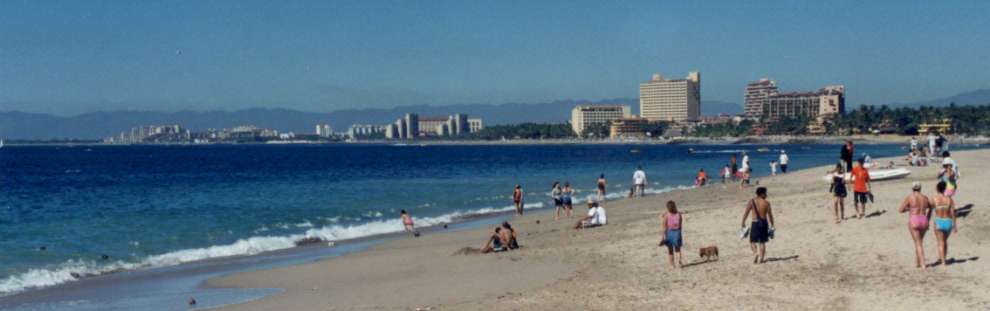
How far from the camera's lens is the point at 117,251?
24156 mm

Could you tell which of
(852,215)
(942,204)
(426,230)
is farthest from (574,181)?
(942,204)

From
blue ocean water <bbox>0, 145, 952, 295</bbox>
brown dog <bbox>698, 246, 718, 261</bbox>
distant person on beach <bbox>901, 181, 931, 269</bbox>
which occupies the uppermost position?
distant person on beach <bbox>901, 181, 931, 269</bbox>

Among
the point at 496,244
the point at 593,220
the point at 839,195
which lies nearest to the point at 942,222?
the point at 839,195

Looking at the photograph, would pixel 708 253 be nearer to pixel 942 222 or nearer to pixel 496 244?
pixel 942 222

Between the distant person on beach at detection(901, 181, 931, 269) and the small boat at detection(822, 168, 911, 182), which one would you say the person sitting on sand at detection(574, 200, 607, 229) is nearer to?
the small boat at detection(822, 168, 911, 182)

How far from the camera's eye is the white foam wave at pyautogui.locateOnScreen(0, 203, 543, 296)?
1908 centimetres

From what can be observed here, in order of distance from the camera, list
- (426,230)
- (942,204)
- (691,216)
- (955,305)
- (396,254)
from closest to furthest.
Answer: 1. (955,305)
2. (942,204)
3. (396,254)
4. (691,216)
5. (426,230)

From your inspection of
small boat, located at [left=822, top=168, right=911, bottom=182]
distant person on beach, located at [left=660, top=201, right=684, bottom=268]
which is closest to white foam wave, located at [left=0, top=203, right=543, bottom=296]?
distant person on beach, located at [left=660, top=201, right=684, bottom=268]

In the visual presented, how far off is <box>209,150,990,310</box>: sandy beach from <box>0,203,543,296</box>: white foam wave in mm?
3547

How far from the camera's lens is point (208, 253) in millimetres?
23469

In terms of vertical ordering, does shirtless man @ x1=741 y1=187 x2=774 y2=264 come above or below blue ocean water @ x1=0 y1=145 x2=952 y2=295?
above

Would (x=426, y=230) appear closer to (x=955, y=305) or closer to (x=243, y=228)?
(x=243, y=228)

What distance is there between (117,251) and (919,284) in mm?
18549

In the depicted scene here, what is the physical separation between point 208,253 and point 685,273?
12.8 m
